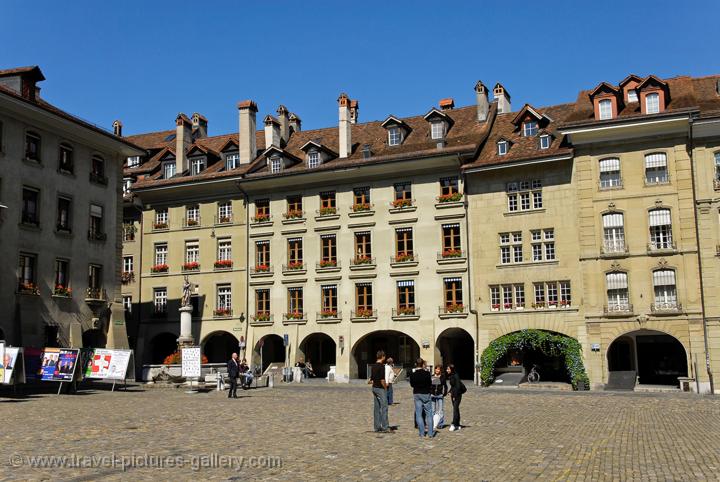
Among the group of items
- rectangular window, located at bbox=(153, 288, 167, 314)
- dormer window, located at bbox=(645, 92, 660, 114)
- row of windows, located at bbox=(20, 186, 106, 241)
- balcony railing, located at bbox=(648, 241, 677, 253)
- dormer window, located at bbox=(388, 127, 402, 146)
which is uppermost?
dormer window, located at bbox=(388, 127, 402, 146)

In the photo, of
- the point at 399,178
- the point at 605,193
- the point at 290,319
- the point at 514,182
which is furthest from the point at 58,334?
the point at 605,193

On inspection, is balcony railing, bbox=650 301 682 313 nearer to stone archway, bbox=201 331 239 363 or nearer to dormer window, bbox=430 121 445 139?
dormer window, bbox=430 121 445 139

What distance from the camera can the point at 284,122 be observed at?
5712cm

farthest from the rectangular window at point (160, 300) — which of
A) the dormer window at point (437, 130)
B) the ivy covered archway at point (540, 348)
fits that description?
the ivy covered archway at point (540, 348)

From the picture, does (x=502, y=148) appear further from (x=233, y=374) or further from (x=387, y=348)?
(x=233, y=374)

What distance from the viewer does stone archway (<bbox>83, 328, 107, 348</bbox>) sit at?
41.2m

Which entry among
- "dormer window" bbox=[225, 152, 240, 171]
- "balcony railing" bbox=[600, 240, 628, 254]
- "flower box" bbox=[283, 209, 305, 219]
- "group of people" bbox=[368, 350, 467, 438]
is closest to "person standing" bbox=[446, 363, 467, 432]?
"group of people" bbox=[368, 350, 467, 438]

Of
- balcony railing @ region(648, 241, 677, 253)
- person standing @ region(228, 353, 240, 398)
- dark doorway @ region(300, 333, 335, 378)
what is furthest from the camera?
dark doorway @ region(300, 333, 335, 378)

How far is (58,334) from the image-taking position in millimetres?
38344

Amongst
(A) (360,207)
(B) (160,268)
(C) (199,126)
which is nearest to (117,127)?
(C) (199,126)

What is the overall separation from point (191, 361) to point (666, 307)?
74.6 ft

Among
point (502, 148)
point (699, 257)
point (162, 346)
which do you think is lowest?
point (162, 346)

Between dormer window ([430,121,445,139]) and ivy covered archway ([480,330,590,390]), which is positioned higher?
dormer window ([430,121,445,139])

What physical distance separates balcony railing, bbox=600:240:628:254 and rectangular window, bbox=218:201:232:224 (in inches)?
907
